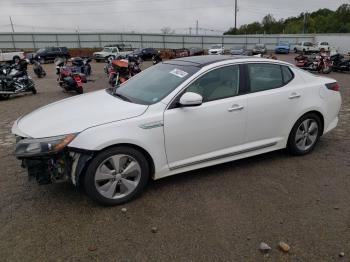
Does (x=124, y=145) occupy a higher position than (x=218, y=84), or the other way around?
(x=218, y=84)

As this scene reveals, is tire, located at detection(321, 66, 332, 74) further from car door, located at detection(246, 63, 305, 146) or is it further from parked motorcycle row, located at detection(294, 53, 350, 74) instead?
car door, located at detection(246, 63, 305, 146)

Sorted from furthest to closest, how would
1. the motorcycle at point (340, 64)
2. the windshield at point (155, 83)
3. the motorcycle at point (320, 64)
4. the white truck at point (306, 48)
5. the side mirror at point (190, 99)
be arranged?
the white truck at point (306, 48) < the motorcycle at point (340, 64) < the motorcycle at point (320, 64) < the windshield at point (155, 83) < the side mirror at point (190, 99)

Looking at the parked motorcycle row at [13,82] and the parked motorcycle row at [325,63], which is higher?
the parked motorcycle row at [13,82]

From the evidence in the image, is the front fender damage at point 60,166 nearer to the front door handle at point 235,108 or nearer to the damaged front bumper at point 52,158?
the damaged front bumper at point 52,158

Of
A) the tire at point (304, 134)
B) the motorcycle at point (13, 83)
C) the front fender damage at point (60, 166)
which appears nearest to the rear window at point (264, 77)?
the tire at point (304, 134)

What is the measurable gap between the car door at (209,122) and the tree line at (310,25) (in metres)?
59.9

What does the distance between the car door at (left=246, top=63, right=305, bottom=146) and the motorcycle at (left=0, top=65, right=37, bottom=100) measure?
9.39m

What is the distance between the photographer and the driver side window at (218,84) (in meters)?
3.85

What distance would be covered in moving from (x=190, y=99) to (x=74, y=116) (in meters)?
1.31

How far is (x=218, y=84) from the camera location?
13.1 feet

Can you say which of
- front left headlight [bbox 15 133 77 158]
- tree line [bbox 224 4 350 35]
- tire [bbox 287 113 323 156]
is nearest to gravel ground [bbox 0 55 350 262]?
tire [bbox 287 113 323 156]

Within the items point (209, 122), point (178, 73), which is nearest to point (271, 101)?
point (209, 122)

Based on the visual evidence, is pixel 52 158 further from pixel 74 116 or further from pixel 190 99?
pixel 190 99

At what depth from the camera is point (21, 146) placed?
A: 10.6 ft
